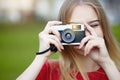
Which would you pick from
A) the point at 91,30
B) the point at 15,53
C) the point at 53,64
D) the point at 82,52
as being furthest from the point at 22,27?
the point at 91,30

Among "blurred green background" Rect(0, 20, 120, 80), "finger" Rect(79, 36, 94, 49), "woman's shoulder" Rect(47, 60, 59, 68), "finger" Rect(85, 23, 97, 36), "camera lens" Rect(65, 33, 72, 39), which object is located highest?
"finger" Rect(85, 23, 97, 36)

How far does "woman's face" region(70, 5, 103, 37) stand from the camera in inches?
137

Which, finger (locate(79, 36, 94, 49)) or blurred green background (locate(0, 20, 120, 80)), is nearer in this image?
finger (locate(79, 36, 94, 49))

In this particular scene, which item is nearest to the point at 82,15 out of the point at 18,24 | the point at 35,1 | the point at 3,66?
the point at 3,66

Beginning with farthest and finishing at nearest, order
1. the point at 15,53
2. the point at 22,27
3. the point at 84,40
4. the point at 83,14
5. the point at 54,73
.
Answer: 1. the point at 22,27
2. the point at 15,53
3. the point at 54,73
4. the point at 83,14
5. the point at 84,40

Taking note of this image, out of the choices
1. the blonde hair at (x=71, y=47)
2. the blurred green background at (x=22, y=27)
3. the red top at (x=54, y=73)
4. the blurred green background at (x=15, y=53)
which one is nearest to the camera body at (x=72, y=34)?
the blonde hair at (x=71, y=47)

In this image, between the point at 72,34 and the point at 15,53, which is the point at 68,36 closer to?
the point at 72,34

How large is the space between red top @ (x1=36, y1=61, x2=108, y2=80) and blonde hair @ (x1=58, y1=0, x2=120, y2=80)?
34 millimetres

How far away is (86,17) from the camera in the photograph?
349 centimetres

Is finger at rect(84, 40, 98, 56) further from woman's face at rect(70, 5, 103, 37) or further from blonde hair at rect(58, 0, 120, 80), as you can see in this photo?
blonde hair at rect(58, 0, 120, 80)

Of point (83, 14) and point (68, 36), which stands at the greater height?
point (83, 14)

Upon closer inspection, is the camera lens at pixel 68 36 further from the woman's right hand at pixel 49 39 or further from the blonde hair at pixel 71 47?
the blonde hair at pixel 71 47

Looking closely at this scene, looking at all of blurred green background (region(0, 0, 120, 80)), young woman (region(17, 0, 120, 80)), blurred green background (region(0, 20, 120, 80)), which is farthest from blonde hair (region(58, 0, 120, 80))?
blurred green background (region(0, 20, 120, 80))

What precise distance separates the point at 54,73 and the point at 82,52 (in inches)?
9.3
